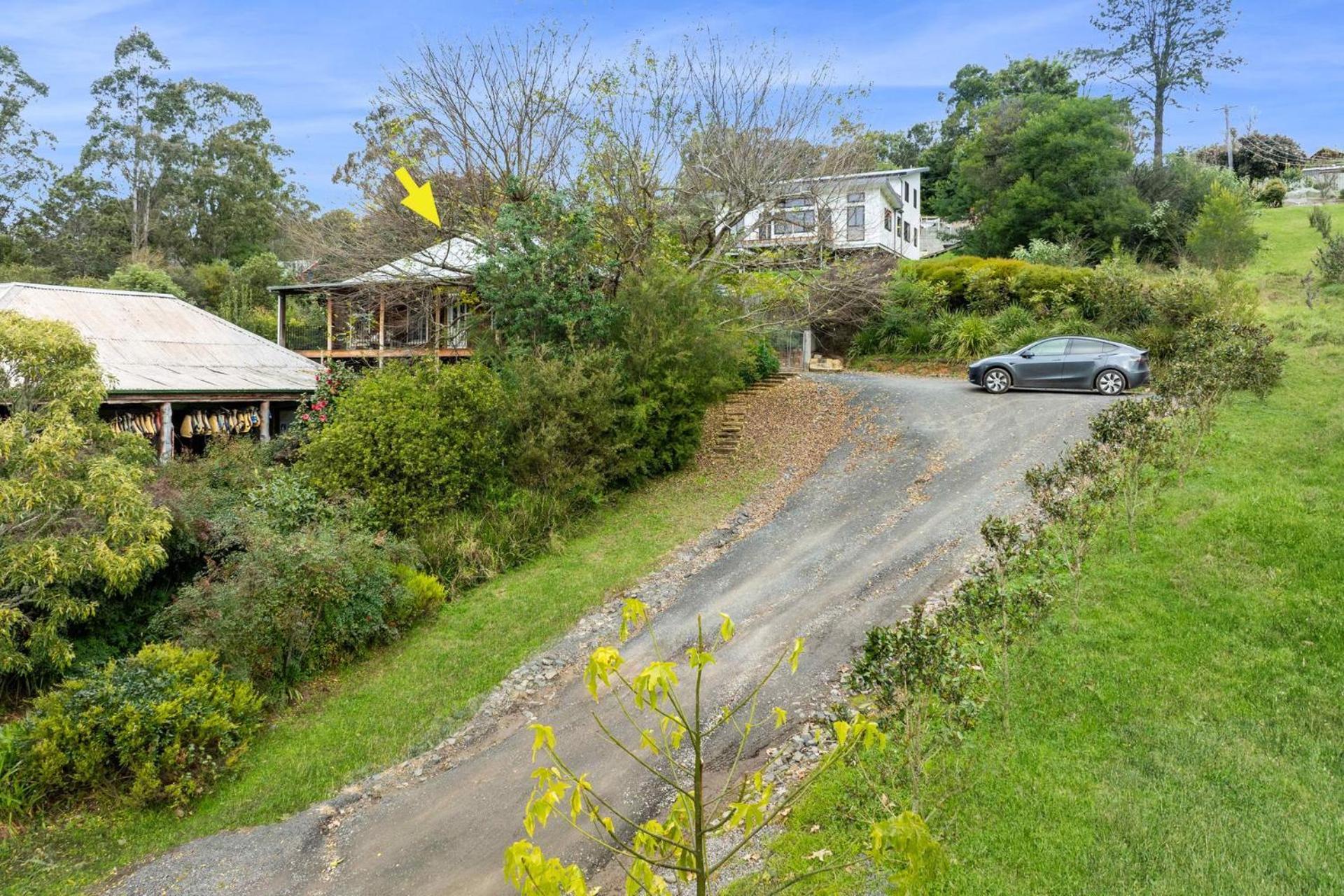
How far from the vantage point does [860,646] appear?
8719 mm

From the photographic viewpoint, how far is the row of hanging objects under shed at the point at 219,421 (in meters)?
16.0

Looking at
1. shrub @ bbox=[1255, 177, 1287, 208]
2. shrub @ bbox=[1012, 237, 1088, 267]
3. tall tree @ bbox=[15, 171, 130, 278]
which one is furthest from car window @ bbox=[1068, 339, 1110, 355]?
tall tree @ bbox=[15, 171, 130, 278]

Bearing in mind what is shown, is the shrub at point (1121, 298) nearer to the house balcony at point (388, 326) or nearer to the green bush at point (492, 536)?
the green bush at point (492, 536)

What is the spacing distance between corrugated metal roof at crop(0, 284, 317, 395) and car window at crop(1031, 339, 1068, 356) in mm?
16890

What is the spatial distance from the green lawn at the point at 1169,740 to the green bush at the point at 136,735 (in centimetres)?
584

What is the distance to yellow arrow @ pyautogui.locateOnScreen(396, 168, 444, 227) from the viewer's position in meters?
17.4

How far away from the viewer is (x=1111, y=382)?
1805 cm

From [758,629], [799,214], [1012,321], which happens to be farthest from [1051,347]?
[758,629]

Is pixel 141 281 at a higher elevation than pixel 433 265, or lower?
higher

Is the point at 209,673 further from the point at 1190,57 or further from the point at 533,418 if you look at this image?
the point at 1190,57

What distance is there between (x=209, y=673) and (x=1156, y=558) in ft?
33.8

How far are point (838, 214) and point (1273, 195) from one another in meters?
34.7

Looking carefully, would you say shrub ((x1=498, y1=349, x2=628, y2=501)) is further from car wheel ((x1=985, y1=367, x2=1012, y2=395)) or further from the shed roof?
car wheel ((x1=985, y1=367, x2=1012, y2=395))

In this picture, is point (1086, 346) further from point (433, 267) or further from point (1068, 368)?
Result: point (433, 267)
